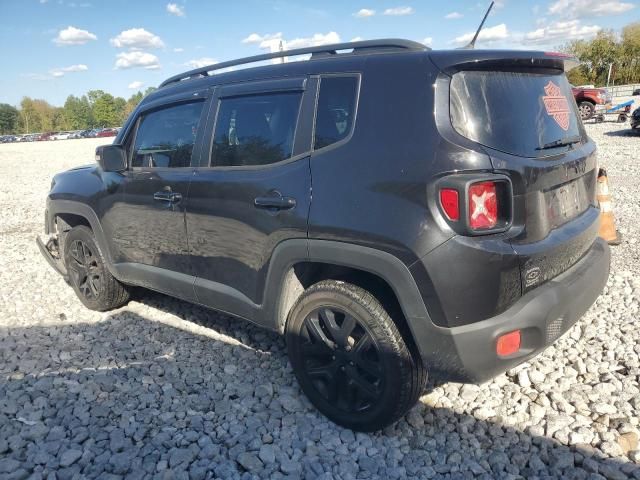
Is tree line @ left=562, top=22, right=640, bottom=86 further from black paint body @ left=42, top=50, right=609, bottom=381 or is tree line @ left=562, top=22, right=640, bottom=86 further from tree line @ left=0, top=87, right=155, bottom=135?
tree line @ left=0, top=87, right=155, bottom=135

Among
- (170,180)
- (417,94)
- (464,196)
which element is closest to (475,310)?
(464,196)

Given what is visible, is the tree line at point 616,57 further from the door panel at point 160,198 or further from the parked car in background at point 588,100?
the door panel at point 160,198

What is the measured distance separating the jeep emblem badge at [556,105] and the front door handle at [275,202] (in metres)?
1.42

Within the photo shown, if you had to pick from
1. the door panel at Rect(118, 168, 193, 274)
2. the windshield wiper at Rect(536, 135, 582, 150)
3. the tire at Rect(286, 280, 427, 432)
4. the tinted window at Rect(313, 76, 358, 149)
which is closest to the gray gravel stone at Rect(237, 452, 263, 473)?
the tire at Rect(286, 280, 427, 432)

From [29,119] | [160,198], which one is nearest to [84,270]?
[160,198]

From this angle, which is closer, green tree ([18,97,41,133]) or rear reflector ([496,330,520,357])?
rear reflector ([496,330,520,357])

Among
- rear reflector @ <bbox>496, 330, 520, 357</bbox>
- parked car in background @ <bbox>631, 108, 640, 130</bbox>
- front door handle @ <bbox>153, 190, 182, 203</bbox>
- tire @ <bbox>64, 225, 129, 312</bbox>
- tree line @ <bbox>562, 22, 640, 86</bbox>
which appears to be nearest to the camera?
rear reflector @ <bbox>496, 330, 520, 357</bbox>

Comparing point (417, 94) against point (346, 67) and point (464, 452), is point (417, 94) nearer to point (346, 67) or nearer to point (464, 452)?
point (346, 67)

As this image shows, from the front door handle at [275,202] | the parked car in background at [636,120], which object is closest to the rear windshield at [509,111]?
the front door handle at [275,202]

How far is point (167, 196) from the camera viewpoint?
11.4 feet

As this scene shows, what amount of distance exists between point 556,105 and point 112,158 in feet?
10.1

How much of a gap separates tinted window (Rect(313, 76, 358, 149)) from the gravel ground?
5.22ft

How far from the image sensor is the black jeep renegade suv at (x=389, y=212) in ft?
7.34

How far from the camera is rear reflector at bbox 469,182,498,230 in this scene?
217 cm
